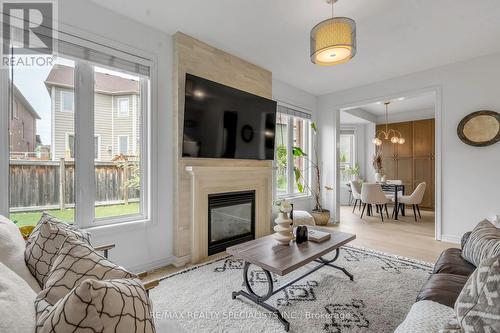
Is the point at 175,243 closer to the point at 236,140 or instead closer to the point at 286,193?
the point at 236,140

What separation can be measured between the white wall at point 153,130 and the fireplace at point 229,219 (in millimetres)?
538

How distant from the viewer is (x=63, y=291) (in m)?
0.93

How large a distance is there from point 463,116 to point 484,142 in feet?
1.52

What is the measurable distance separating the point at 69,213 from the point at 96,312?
2.19m

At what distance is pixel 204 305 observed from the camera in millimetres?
2035

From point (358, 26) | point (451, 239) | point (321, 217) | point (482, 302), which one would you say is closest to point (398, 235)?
point (451, 239)

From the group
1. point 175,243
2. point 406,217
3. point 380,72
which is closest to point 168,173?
point 175,243

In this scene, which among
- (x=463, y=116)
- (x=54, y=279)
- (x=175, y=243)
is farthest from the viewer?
(x=463, y=116)

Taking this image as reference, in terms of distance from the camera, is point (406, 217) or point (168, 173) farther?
point (406, 217)

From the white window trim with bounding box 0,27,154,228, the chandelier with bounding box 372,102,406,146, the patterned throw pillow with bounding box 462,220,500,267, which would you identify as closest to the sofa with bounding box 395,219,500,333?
the patterned throw pillow with bounding box 462,220,500,267

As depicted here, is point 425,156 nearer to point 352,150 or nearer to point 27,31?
point 352,150

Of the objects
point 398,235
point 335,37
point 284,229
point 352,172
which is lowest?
point 398,235

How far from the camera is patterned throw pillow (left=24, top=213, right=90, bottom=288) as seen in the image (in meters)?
1.15

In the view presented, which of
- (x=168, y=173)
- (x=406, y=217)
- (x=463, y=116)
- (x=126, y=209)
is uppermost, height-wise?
(x=463, y=116)
